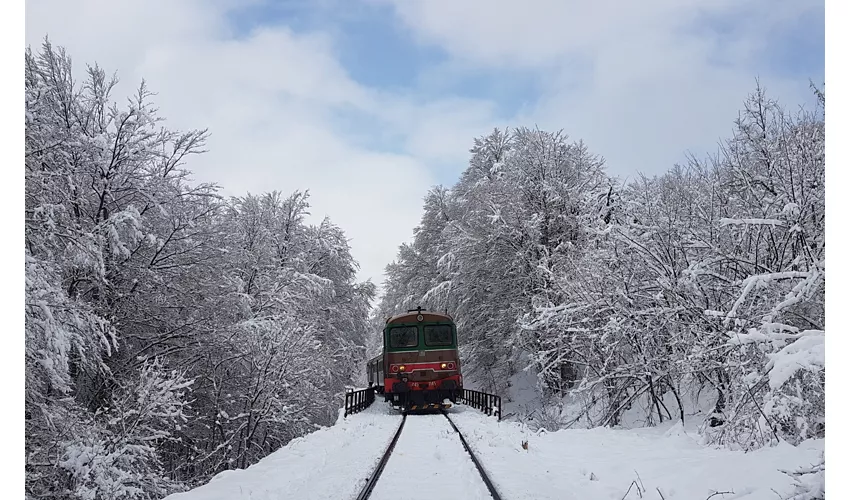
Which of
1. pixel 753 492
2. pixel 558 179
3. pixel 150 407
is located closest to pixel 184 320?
Result: pixel 150 407

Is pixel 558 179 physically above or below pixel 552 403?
above

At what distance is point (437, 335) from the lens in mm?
18812

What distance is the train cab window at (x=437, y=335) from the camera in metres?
18.7

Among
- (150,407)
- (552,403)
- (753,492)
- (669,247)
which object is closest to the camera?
(753,492)

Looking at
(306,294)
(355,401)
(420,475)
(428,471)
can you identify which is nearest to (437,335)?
(355,401)

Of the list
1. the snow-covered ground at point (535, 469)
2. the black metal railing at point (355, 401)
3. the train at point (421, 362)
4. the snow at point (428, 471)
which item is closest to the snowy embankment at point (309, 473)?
the snow-covered ground at point (535, 469)

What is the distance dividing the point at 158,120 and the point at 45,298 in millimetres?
8085

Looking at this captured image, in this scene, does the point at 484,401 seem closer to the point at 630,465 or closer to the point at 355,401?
the point at 355,401

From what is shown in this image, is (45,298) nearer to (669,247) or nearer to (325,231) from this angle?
(669,247)

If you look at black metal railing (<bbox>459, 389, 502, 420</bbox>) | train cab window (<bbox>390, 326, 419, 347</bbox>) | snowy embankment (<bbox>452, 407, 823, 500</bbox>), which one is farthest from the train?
snowy embankment (<bbox>452, 407, 823, 500</bbox>)

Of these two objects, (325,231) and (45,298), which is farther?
(325,231)

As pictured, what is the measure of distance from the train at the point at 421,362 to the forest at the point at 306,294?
270 centimetres
